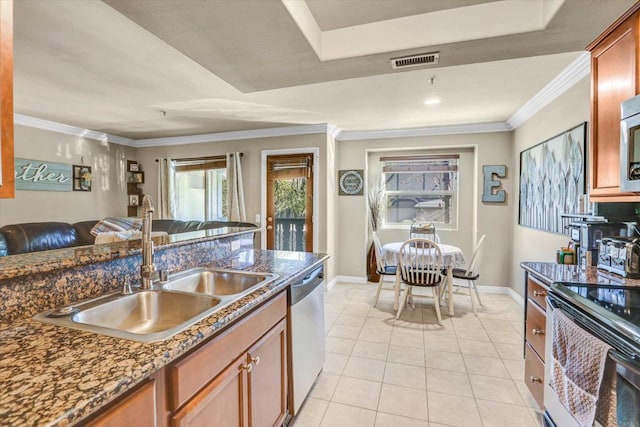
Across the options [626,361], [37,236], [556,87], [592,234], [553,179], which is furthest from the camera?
[37,236]

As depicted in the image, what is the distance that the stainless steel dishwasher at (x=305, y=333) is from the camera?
1758 millimetres

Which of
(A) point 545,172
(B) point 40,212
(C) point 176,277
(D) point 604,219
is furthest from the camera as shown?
(B) point 40,212

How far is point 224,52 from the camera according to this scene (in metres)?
2.11

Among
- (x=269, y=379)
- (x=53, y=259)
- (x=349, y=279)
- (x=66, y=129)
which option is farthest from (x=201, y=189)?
(x=269, y=379)

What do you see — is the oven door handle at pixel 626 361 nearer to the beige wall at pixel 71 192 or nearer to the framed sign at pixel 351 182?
the framed sign at pixel 351 182

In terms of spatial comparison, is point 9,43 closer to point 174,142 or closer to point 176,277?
point 176,277

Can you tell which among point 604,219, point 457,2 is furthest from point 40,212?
point 604,219

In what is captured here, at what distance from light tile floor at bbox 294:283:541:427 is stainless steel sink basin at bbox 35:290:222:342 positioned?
1078mm

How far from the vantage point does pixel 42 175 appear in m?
4.17

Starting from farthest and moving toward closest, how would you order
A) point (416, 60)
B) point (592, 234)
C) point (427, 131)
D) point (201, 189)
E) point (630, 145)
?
point (201, 189), point (427, 131), point (416, 60), point (592, 234), point (630, 145)

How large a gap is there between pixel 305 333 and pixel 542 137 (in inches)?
128

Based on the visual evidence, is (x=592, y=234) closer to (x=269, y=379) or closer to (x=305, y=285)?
(x=305, y=285)

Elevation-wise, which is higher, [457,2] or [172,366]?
[457,2]

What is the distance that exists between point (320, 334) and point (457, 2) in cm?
237
